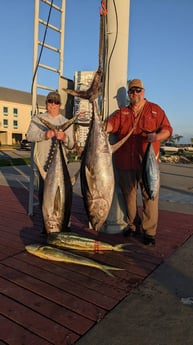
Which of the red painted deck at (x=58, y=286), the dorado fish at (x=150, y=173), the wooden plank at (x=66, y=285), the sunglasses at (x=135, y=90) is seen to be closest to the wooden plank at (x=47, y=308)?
the red painted deck at (x=58, y=286)

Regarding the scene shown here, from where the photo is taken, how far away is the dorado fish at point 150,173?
10.6 ft

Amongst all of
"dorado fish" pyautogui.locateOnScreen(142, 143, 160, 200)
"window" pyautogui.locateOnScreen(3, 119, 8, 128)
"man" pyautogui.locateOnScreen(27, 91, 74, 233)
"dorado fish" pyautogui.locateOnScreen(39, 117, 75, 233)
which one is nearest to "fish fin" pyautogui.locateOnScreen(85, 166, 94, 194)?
"dorado fish" pyautogui.locateOnScreen(39, 117, 75, 233)

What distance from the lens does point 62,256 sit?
296cm

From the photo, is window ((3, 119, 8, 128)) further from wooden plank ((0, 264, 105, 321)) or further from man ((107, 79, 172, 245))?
wooden plank ((0, 264, 105, 321))

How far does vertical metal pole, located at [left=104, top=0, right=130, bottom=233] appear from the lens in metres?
4.03

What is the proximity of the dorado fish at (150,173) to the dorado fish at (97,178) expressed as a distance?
494 mm

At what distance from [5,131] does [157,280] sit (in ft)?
159

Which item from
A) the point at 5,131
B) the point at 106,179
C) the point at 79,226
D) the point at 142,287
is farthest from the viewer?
the point at 5,131

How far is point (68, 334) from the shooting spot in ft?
6.22

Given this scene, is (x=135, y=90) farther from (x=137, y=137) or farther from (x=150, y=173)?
(x=150, y=173)

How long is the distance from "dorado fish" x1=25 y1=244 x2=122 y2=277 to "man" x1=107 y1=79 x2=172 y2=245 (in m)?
0.92

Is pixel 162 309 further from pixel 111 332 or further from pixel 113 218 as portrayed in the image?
pixel 113 218

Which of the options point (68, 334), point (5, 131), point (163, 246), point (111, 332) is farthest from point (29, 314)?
point (5, 131)

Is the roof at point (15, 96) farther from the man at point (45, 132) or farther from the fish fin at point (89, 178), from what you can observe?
the fish fin at point (89, 178)
